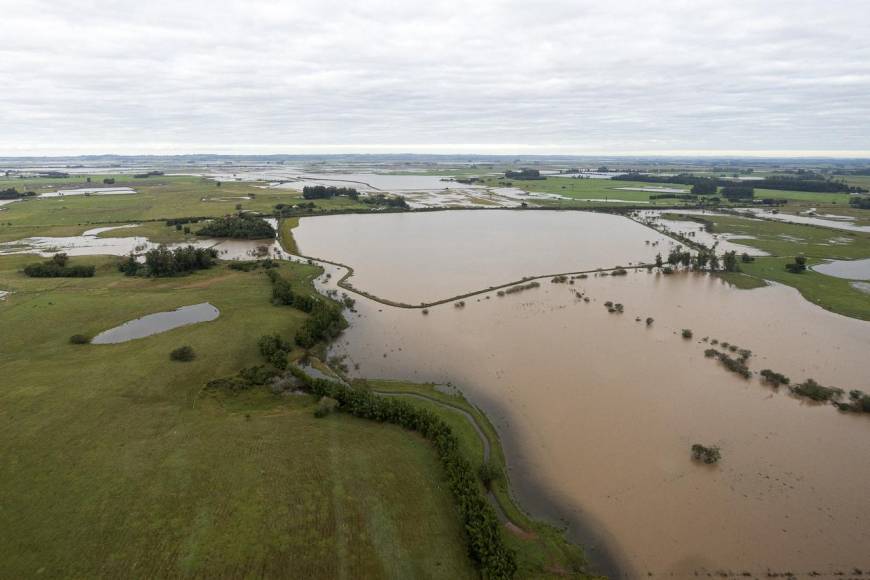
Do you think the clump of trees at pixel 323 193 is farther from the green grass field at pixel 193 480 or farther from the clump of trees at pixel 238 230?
the green grass field at pixel 193 480

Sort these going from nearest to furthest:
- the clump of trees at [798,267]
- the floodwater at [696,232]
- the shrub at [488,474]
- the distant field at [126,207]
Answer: the shrub at [488,474] < the clump of trees at [798,267] < the floodwater at [696,232] < the distant field at [126,207]

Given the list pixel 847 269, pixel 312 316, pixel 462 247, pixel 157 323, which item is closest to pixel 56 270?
pixel 157 323

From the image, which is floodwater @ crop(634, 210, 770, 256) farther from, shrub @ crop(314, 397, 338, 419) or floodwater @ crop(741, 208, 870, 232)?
shrub @ crop(314, 397, 338, 419)

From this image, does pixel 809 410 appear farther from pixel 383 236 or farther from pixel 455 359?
pixel 383 236

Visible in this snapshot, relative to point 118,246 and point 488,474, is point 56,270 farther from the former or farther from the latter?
point 488,474

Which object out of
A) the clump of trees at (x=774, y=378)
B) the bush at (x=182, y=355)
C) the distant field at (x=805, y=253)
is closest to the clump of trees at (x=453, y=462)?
the bush at (x=182, y=355)

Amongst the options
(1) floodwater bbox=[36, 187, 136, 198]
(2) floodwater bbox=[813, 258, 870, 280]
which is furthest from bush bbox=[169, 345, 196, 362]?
(1) floodwater bbox=[36, 187, 136, 198]
